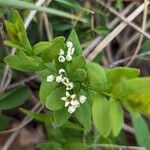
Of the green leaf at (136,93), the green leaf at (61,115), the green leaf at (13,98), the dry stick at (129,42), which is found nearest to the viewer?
the green leaf at (136,93)

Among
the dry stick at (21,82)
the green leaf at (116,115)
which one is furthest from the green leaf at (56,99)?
the dry stick at (21,82)

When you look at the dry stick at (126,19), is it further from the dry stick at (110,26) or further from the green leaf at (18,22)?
the green leaf at (18,22)

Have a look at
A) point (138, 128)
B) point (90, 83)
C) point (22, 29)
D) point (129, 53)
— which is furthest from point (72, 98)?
point (129, 53)

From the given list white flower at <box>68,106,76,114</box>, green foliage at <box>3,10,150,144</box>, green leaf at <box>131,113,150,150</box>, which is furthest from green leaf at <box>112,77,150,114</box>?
green leaf at <box>131,113,150,150</box>

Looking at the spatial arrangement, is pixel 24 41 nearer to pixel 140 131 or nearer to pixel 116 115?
pixel 116 115

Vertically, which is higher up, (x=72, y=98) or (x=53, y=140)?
(x=72, y=98)

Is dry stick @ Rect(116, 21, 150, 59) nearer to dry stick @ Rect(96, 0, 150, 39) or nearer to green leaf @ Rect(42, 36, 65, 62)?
dry stick @ Rect(96, 0, 150, 39)

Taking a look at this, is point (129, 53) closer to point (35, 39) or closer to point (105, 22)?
point (105, 22)
